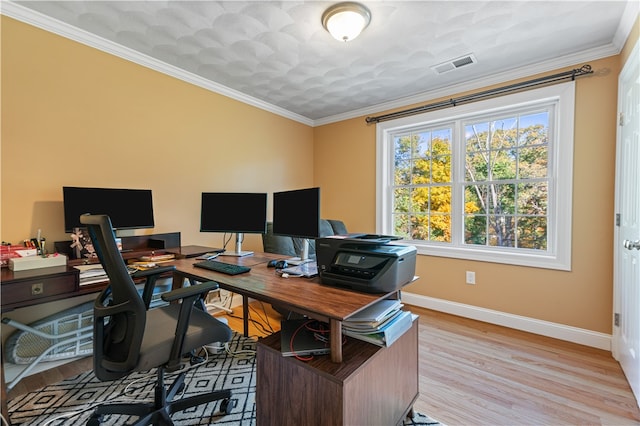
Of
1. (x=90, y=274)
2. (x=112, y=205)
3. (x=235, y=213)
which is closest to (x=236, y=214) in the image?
(x=235, y=213)

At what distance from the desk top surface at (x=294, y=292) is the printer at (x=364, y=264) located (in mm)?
41

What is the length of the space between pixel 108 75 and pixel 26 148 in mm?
807

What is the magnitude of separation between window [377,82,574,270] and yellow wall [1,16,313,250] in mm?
1810

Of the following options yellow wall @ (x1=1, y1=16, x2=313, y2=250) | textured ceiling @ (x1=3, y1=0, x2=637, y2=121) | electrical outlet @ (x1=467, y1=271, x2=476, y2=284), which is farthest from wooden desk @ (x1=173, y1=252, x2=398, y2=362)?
electrical outlet @ (x1=467, y1=271, x2=476, y2=284)

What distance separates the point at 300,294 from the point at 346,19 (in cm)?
176

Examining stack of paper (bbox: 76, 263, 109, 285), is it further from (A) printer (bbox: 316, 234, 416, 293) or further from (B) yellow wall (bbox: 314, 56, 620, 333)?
(B) yellow wall (bbox: 314, 56, 620, 333)

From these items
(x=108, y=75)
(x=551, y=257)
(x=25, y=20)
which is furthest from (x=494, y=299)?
(x=25, y=20)

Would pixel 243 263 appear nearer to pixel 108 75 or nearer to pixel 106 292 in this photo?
pixel 106 292

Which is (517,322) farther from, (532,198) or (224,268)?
(224,268)

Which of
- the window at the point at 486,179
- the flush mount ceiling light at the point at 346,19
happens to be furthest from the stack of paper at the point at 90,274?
the window at the point at 486,179

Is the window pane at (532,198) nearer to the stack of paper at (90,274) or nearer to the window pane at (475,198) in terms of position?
the window pane at (475,198)

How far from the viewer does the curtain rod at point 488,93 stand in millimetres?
2404

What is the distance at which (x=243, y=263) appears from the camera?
1.96 m

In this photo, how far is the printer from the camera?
4.15 ft
